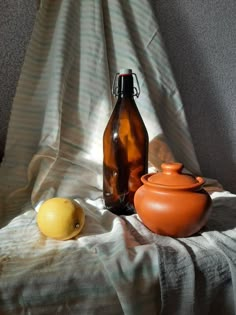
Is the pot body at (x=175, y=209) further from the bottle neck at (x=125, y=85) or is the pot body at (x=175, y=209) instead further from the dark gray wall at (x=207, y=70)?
the dark gray wall at (x=207, y=70)

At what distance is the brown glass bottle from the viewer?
68cm

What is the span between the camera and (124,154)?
0.69m

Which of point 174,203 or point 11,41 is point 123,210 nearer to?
point 174,203

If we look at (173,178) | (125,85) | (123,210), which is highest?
(125,85)

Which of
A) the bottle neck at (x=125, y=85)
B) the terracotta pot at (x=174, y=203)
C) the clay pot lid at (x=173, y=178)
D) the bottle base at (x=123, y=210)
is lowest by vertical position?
the bottle base at (x=123, y=210)

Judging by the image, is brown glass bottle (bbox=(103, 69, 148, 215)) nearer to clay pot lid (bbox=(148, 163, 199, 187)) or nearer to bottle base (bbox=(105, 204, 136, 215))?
bottle base (bbox=(105, 204, 136, 215))

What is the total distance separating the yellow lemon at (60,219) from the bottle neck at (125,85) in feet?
0.84

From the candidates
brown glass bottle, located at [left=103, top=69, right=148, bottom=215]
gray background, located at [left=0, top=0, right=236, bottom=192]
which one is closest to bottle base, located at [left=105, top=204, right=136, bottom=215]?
brown glass bottle, located at [left=103, top=69, right=148, bottom=215]

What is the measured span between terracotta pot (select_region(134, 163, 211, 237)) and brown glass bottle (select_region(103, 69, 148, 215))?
0.39 ft

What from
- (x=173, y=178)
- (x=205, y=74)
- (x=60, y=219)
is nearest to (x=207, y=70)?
(x=205, y=74)

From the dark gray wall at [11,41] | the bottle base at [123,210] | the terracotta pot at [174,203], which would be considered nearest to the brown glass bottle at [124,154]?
the bottle base at [123,210]

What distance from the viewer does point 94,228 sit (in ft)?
1.91

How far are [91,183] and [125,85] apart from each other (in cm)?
25

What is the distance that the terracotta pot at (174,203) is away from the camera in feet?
1.72
